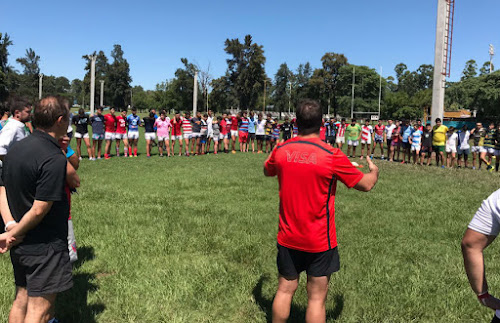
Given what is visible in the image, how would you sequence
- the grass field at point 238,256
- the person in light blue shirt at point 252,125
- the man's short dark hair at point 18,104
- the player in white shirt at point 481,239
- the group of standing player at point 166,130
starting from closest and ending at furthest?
the player in white shirt at point 481,239
the grass field at point 238,256
the man's short dark hair at point 18,104
the group of standing player at point 166,130
the person in light blue shirt at point 252,125

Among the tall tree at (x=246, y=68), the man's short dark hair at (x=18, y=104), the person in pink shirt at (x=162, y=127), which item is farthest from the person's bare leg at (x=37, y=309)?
the tall tree at (x=246, y=68)

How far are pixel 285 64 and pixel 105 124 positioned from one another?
10993 centimetres

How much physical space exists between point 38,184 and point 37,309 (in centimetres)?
87

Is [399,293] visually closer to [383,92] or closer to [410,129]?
[410,129]

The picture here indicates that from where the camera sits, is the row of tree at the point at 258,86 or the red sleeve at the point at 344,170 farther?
the row of tree at the point at 258,86

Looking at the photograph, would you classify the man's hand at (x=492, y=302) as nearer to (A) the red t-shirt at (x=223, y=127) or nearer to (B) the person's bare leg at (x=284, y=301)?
(B) the person's bare leg at (x=284, y=301)

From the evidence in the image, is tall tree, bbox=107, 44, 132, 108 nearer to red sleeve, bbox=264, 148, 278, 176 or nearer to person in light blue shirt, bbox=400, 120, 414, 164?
person in light blue shirt, bbox=400, 120, 414, 164

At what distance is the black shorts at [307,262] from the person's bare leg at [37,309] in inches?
66.1

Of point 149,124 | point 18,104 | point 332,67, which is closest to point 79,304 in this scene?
point 18,104

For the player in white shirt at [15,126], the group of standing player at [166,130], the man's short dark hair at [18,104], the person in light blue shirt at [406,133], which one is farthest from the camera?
the person in light blue shirt at [406,133]

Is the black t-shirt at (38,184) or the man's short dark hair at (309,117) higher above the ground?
the man's short dark hair at (309,117)

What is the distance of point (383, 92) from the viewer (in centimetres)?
10069

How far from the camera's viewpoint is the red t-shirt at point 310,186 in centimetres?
262

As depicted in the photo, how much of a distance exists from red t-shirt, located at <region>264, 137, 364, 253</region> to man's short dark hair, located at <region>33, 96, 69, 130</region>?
5.28ft
